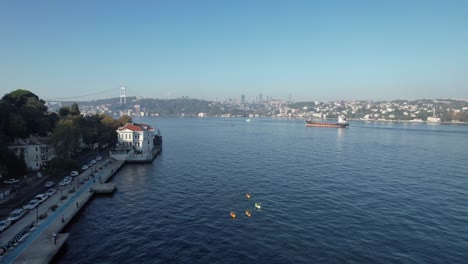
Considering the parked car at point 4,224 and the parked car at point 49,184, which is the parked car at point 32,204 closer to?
the parked car at point 4,224

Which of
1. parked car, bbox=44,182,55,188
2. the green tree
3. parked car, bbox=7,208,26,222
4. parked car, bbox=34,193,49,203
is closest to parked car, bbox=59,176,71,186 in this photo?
parked car, bbox=44,182,55,188

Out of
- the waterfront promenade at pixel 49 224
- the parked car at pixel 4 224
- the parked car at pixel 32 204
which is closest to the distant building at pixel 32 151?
the waterfront promenade at pixel 49 224

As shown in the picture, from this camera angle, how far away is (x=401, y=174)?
58.2m

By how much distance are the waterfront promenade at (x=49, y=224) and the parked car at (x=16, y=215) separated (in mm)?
495

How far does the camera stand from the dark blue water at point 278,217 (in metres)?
→ 26.9

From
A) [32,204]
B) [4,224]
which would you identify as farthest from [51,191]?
[4,224]

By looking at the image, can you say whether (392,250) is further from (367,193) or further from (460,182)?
(460,182)

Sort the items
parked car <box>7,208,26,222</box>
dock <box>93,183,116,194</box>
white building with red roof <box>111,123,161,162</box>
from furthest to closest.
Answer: white building with red roof <box>111,123,161,162</box>
dock <box>93,183,116,194</box>
parked car <box>7,208,26,222</box>

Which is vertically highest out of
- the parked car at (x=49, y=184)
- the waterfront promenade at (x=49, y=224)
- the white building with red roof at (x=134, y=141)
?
the white building with red roof at (x=134, y=141)

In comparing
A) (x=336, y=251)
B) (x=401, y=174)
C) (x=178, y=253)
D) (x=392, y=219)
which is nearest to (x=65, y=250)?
(x=178, y=253)

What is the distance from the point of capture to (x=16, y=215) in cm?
3061

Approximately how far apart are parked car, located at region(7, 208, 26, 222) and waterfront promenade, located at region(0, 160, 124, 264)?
1.62 feet

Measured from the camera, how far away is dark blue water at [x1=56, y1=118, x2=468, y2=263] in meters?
26.9

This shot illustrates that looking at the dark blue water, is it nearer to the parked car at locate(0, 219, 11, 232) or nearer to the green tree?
the parked car at locate(0, 219, 11, 232)
